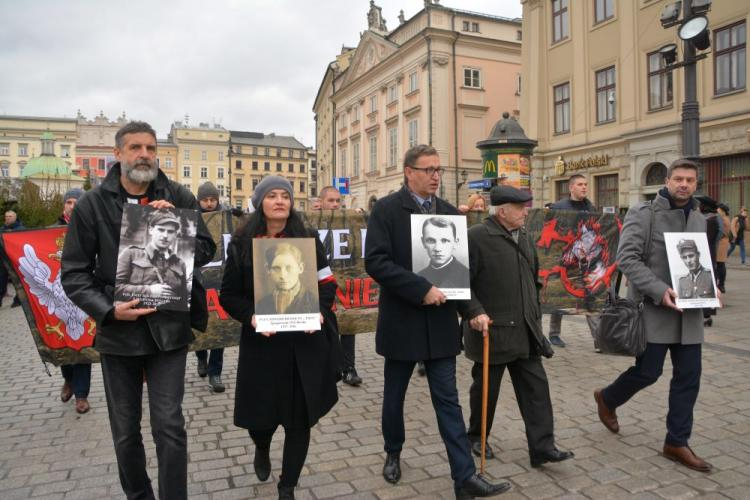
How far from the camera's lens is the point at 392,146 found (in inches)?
1850

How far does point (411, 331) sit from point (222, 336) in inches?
115

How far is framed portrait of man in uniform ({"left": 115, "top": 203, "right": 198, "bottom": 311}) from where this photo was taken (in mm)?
2861

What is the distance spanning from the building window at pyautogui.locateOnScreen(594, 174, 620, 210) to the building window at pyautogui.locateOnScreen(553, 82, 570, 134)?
10.3 feet

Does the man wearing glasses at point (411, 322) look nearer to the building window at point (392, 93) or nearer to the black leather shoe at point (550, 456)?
the black leather shoe at point (550, 456)

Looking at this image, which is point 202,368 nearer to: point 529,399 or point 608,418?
point 529,399

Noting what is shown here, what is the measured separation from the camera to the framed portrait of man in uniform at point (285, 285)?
3180 mm

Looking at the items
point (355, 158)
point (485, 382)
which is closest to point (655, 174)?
point (485, 382)

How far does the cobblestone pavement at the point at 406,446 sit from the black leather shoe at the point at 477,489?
0.57 feet

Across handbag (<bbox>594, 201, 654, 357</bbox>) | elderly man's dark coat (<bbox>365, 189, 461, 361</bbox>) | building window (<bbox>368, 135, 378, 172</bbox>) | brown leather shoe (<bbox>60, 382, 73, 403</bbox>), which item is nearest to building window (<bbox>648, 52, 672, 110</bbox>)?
handbag (<bbox>594, 201, 654, 357</bbox>)

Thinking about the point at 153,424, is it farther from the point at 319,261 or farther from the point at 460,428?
the point at 460,428

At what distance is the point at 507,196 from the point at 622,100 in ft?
76.0

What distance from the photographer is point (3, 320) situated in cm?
1130

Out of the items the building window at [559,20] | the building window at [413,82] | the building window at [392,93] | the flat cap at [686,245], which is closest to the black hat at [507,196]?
the flat cap at [686,245]

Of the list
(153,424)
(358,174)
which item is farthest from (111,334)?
(358,174)
